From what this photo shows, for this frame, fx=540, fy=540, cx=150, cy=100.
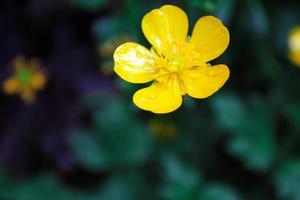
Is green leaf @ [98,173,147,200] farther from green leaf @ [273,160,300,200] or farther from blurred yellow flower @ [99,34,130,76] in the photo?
green leaf @ [273,160,300,200]

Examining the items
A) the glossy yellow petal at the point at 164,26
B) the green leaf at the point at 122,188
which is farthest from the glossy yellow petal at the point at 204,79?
the green leaf at the point at 122,188

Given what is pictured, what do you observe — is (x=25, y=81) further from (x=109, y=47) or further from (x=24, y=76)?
(x=109, y=47)

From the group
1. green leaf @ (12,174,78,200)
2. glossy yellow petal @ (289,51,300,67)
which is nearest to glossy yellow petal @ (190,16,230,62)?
glossy yellow petal @ (289,51,300,67)

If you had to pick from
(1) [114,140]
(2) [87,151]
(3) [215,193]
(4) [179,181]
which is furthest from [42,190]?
(3) [215,193]

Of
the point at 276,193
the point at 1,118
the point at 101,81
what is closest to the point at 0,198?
the point at 1,118

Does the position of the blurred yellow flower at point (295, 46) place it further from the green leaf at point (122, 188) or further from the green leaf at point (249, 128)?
the green leaf at point (122, 188)

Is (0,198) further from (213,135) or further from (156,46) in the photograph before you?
(156,46)
